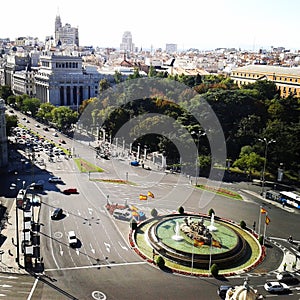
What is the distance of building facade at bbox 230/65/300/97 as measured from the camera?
95750 mm

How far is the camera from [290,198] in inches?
1924

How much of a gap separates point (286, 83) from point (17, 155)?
217ft

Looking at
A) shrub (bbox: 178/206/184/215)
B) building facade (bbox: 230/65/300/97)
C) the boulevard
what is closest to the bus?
the boulevard

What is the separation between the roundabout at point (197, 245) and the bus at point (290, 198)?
394 inches

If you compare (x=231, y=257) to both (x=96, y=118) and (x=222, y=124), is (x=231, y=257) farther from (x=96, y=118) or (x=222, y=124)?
(x=96, y=118)

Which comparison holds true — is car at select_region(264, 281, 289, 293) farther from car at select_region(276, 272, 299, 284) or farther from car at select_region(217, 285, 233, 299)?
car at select_region(217, 285, 233, 299)

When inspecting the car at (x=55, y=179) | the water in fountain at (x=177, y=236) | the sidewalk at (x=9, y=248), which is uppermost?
the water in fountain at (x=177, y=236)

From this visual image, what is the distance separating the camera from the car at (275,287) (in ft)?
99.7

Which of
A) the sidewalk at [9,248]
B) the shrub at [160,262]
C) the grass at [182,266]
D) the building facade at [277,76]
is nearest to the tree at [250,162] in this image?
the grass at [182,266]

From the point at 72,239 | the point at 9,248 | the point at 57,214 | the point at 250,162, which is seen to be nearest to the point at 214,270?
the point at 72,239

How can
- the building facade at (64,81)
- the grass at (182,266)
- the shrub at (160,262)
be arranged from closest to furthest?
the shrub at (160,262)
the grass at (182,266)
the building facade at (64,81)

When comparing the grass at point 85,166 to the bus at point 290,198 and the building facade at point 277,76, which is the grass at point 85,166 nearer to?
the bus at point 290,198

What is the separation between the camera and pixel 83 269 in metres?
32.7

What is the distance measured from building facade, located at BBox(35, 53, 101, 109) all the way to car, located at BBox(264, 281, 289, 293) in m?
86.7
